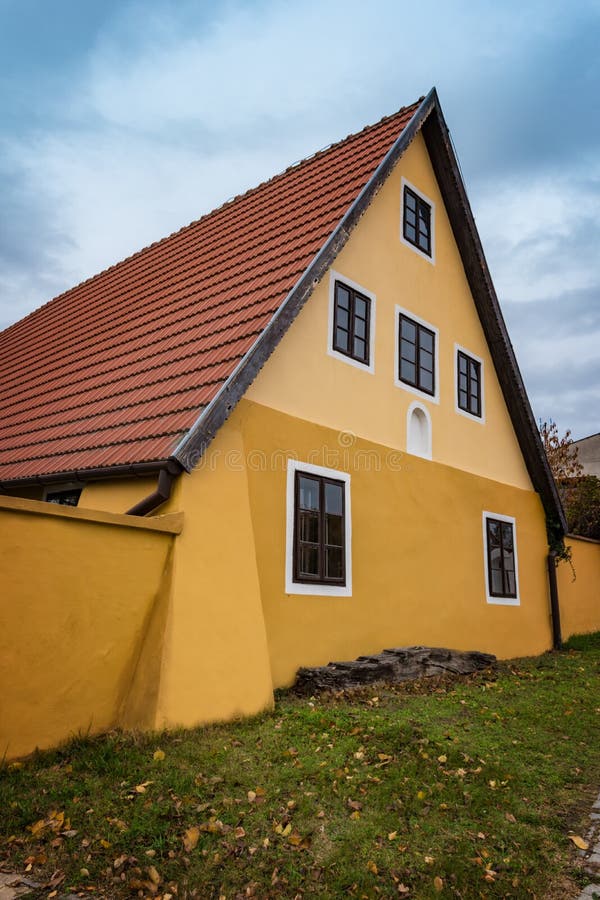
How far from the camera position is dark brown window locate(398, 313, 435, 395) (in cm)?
1023

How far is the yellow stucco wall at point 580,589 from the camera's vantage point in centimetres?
1383

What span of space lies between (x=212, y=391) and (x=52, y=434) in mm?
2948

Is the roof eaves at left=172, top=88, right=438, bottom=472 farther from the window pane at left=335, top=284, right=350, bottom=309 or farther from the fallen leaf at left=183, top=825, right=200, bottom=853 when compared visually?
the fallen leaf at left=183, top=825, right=200, bottom=853

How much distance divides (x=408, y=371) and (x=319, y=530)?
11.4 feet

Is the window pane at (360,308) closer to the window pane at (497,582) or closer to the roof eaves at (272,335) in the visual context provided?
the roof eaves at (272,335)

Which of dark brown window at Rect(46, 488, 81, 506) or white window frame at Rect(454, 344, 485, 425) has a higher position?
white window frame at Rect(454, 344, 485, 425)

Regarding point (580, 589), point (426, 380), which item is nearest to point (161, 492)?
point (426, 380)

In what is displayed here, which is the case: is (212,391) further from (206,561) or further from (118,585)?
(118,585)

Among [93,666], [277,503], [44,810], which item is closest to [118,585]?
[93,666]

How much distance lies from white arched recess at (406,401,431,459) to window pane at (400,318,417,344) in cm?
106

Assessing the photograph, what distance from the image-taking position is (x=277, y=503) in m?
7.58

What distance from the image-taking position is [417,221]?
11195 mm

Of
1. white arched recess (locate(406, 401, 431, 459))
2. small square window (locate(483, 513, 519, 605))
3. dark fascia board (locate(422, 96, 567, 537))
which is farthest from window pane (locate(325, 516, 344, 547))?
dark fascia board (locate(422, 96, 567, 537))

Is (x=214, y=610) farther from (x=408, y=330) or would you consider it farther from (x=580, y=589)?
(x=580, y=589)
